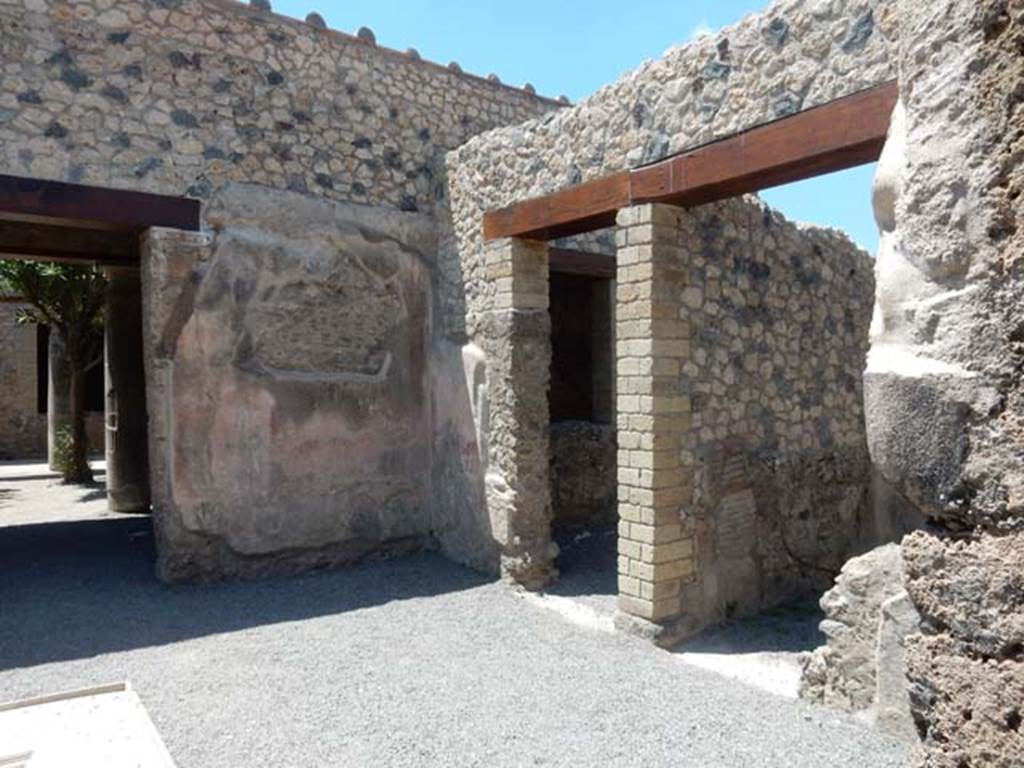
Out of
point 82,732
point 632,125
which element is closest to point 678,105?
point 632,125

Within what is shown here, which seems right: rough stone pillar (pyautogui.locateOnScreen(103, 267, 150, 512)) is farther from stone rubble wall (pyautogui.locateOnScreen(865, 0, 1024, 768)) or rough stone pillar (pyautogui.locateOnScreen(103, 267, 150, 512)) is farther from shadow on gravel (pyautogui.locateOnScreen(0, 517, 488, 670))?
stone rubble wall (pyautogui.locateOnScreen(865, 0, 1024, 768))

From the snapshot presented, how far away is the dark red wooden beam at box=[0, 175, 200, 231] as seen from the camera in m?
5.07

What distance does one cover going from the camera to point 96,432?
1761cm

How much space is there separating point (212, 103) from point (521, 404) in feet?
10.9

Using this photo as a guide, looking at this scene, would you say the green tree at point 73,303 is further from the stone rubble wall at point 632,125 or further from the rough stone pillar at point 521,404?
the rough stone pillar at point 521,404

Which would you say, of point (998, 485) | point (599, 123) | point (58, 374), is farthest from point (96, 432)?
point (998, 485)

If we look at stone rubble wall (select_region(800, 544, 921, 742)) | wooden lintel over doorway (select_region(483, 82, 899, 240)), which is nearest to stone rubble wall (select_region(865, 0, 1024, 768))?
wooden lintel over doorway (select_region(483, 82, 899, 240))

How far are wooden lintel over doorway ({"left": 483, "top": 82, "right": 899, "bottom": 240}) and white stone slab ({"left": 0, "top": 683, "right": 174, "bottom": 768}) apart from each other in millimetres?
3681

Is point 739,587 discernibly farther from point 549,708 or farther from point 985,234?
point 985,234

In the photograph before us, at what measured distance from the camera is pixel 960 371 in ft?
3.18

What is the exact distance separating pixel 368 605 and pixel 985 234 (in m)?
4.99

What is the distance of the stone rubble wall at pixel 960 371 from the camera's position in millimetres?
938

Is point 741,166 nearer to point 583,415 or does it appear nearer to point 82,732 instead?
point 82,732

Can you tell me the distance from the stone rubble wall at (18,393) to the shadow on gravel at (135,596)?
38.3 ft
